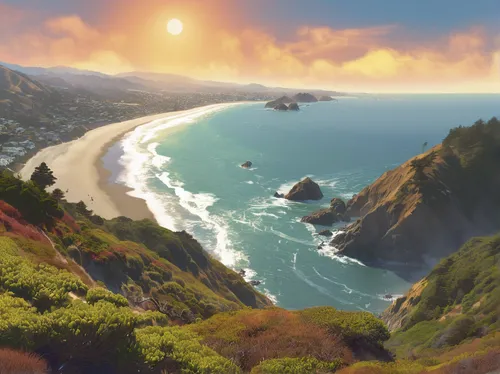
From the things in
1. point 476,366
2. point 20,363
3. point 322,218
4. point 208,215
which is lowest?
point 208,215

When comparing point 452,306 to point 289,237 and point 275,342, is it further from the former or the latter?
point 289,237

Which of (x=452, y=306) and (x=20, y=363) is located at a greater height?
(x=20, y=363)

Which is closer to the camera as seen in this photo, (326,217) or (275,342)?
(275,342)

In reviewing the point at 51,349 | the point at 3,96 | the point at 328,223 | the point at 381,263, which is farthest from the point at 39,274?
the point at 3,96

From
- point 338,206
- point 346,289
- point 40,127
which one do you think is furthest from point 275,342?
point 40,127

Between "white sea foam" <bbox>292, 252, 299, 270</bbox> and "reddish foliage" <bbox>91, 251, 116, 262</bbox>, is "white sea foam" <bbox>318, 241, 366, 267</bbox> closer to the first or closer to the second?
"white sea foam" <bbox>292, 252, 299, 270</bbox>

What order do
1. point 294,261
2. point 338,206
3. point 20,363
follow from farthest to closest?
point 338,206 → point 294,261 → point 20,363
